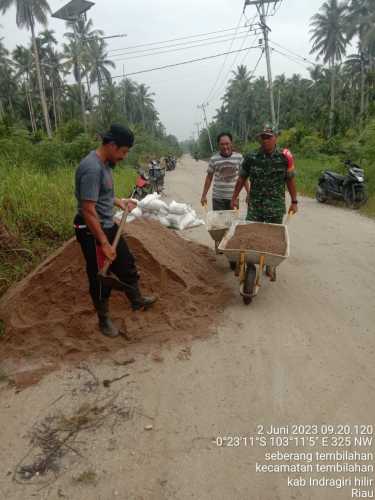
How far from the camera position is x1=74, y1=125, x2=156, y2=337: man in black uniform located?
2.71 metres

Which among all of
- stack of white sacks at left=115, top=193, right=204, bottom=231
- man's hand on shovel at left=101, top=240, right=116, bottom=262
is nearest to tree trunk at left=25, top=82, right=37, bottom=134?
stack of white sacks at left=115, top=193, right=204, bottom=231

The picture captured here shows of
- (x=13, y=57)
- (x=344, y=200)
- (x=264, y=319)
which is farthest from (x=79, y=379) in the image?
(x=13, y=57)

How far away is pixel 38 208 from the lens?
5.35 metres

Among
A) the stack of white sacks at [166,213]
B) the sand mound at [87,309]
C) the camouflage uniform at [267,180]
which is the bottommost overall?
the sand mound at [87,309]

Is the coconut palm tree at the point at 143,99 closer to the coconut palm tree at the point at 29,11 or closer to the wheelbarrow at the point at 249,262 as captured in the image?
the coconut palm tree at the point at 29,11

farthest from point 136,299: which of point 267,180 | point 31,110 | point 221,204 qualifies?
point 31,110

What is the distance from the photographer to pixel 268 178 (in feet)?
13.6

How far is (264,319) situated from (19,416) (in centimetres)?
226

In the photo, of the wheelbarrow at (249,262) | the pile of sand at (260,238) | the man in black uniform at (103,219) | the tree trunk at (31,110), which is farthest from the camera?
the tree trunk at (31,110)

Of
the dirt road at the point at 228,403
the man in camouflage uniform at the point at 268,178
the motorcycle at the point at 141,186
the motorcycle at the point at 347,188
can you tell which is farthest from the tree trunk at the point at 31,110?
the dirt road at the point at 228,403

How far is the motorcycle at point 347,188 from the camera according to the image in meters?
8.95

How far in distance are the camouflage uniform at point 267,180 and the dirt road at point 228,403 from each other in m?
1.00

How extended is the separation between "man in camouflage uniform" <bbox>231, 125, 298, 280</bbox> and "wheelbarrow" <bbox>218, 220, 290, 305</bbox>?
0.30 m

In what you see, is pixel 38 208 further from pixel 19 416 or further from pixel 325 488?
pixel 325 488
